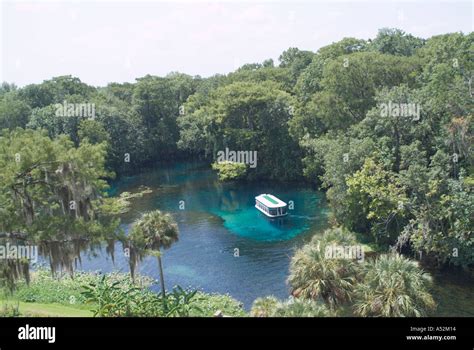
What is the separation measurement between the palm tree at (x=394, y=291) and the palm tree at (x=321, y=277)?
795 millimetres

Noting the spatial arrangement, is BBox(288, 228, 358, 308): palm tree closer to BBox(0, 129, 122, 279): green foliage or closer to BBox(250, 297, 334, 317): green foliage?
BBox(250, 297, 334, 317): green foliage

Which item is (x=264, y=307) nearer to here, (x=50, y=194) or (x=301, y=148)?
(x=50, y=194)

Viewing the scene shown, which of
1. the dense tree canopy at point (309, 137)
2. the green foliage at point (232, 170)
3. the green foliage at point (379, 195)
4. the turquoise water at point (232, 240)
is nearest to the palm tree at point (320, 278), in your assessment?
the turquoise water at point (232, 240)

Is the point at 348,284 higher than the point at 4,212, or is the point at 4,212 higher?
the point at 4,212

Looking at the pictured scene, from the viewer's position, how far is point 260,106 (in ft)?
168

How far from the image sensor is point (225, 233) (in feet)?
117

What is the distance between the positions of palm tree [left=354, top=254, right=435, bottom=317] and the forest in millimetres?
98

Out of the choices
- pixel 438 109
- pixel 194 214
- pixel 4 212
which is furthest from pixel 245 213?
pixel 4 212

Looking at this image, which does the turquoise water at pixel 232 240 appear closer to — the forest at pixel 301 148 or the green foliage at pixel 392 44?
the forest at pixel 301 148

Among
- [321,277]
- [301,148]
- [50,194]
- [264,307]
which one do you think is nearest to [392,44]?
[301,148]

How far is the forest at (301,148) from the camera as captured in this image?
643 inches
